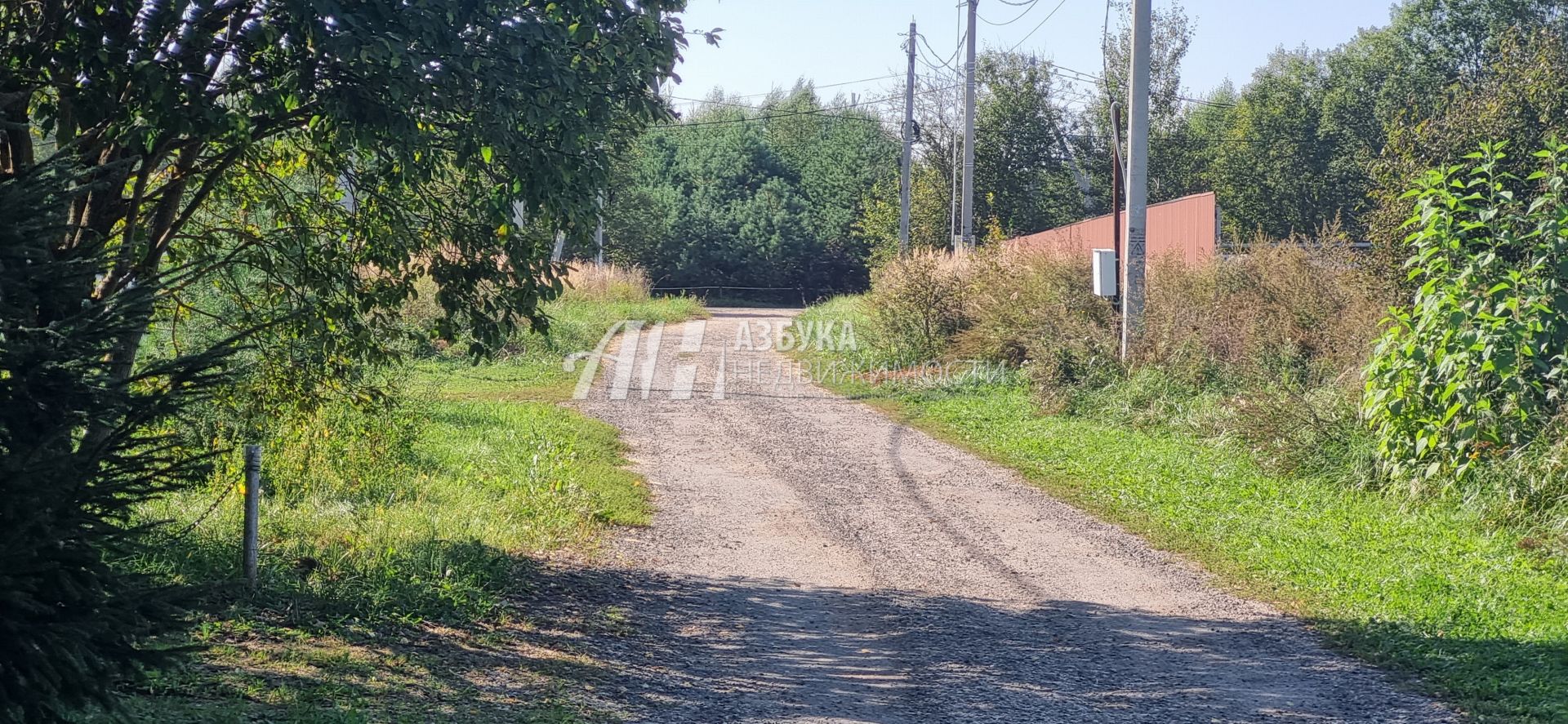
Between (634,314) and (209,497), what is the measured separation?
21994 millimetres

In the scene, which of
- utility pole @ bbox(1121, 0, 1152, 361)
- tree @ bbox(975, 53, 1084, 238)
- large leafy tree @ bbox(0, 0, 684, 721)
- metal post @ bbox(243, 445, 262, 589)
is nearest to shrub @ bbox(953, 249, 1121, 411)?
utility pole @ bbox(1121, 0, 1152, 361)

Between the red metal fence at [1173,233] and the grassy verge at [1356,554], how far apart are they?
14.1 ft

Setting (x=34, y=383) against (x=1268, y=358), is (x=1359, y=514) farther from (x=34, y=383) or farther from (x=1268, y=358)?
(x=34, y=383)

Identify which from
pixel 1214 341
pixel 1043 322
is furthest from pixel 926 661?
pixel 1043 322

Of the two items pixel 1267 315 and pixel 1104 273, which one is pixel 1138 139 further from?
pixel 1267 315

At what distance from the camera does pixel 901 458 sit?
12.5m

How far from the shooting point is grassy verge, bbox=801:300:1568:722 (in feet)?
18.5

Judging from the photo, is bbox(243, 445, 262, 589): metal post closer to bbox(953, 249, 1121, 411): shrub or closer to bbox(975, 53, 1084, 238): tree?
bbox(953, 249, 1121, 411): shrub

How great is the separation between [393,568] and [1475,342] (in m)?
7.00

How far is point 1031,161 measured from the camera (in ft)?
133

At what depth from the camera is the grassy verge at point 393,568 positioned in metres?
5.00

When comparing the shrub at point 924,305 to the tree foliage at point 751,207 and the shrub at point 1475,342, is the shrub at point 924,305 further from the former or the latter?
the tree foliage at point 751,207

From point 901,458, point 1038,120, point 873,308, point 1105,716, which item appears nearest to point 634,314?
point 873,308

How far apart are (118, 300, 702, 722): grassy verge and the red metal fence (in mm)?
8344
